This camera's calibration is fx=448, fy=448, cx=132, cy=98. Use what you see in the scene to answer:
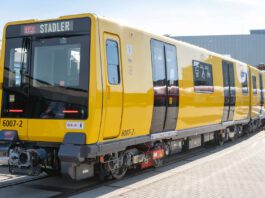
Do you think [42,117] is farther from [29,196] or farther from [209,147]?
[209,147]

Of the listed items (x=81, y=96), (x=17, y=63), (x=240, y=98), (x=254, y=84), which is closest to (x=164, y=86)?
(x=81, y=96)

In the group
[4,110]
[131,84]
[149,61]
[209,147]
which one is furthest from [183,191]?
[209,147]

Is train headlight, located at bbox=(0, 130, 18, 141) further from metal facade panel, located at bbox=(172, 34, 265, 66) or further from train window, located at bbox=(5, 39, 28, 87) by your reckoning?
metal facade panel, located at bbox=(172, 34, 265, 66)

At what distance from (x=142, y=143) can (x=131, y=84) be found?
152cm

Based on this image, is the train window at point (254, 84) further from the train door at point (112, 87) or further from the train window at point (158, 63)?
the train door at point (112, 87)

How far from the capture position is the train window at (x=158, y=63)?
9.84 metres

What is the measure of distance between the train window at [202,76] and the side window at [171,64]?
1.55 metres

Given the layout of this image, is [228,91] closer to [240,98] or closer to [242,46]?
[240,98]

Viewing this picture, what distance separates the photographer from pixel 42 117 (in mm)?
8117

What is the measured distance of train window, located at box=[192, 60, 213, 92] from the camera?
12.5m

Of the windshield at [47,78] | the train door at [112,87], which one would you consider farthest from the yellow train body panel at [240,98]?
the windshield at [47,78]

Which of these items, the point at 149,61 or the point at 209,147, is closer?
the point at 149,61

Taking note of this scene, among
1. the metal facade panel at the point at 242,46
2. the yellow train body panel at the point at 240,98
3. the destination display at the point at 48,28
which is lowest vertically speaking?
the yellow train body panel at the point at 240,98

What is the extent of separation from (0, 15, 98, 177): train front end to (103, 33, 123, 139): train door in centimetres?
41
